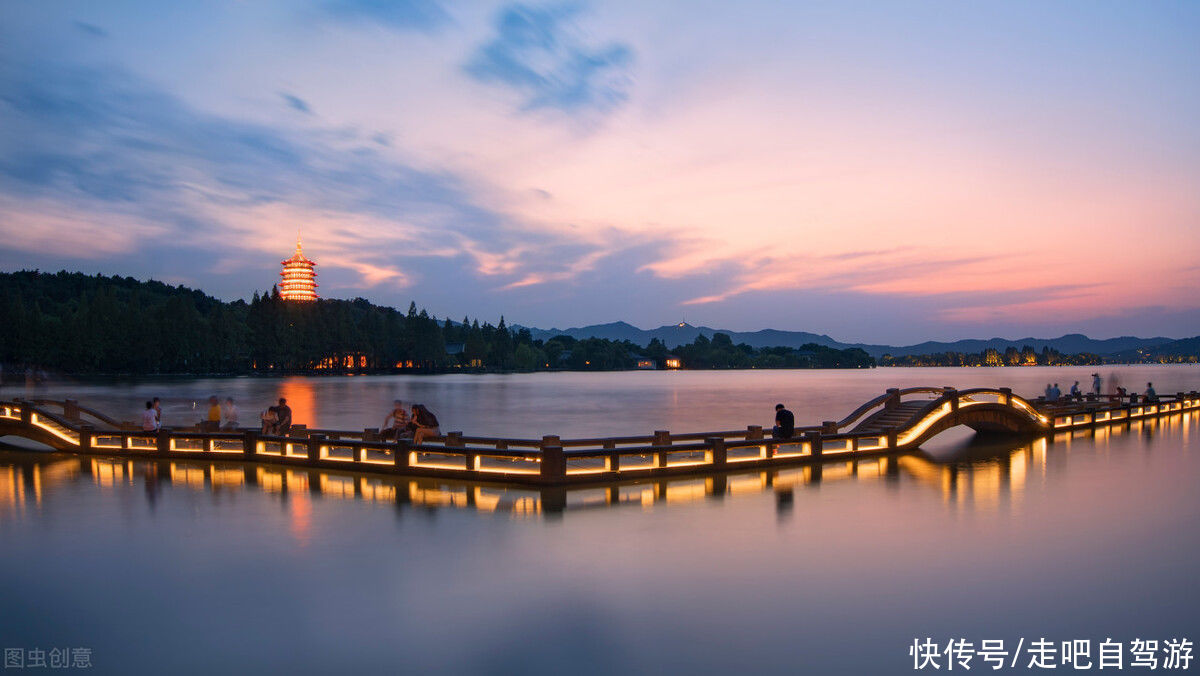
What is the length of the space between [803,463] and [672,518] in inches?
295

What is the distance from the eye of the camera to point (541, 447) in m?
16.4

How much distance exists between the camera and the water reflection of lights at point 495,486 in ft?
46.4

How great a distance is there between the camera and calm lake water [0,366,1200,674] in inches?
287

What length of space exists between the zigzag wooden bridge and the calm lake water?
75cm

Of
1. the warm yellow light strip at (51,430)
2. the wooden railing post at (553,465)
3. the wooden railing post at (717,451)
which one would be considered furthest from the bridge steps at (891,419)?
the warm yellow light strip at (51,430)

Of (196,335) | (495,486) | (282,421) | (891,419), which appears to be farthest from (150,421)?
(196,335)

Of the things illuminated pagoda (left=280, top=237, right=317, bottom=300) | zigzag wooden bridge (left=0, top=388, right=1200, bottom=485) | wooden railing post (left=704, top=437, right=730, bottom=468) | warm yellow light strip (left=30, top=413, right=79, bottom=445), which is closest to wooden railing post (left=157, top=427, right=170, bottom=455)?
zigzag wooden bridge (left=0, top=388, right=1200, bottom=485)

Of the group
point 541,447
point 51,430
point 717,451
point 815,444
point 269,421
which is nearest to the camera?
point 541,447

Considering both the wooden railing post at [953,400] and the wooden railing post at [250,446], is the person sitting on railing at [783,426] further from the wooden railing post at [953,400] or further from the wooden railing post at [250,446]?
the wooden railing post at [250,446]

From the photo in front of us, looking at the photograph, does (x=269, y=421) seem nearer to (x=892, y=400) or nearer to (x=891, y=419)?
(x=891, y=419)

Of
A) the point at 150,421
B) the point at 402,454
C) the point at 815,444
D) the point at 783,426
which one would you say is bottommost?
the point at 815,444

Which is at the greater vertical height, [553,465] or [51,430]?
[51,430]

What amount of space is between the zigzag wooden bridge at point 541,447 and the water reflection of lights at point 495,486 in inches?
14.5

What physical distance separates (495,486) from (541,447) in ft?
4.59
